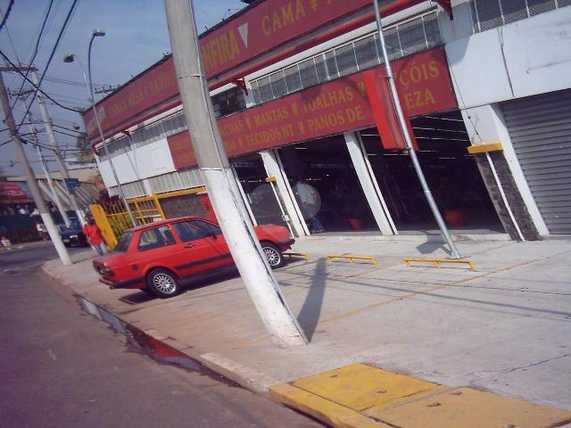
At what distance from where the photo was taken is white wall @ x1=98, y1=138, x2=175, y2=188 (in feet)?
75.5

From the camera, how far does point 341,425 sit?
4445 millimetres

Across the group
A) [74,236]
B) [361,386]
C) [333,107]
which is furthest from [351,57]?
[74,236]

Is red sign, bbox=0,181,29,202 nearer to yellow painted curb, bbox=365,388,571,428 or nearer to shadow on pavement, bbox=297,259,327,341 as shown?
shadow on pavement, bbox=297,259,327,341

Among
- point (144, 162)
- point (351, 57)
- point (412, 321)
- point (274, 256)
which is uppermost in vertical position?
point (351, 57)

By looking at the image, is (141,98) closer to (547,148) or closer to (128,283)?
(128,283)

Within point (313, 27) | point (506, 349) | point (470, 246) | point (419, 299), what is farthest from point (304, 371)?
point (313, 27)

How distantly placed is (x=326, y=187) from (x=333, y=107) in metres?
5.21

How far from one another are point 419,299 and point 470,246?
12.6ft

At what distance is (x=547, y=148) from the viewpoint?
10234mm

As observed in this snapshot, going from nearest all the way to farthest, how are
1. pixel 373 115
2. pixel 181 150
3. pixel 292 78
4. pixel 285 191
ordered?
pixel 373 115 < pixel 292 78 < pixel 285 191 < pixel 181 150

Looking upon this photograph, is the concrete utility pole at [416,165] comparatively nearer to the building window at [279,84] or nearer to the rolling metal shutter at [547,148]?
the rolling metal shutter at [547,148]

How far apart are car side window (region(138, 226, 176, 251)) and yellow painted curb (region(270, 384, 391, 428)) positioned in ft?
23.9

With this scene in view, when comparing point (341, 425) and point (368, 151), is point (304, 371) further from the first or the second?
point (368, 151)

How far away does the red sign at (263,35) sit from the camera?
12773 mm
